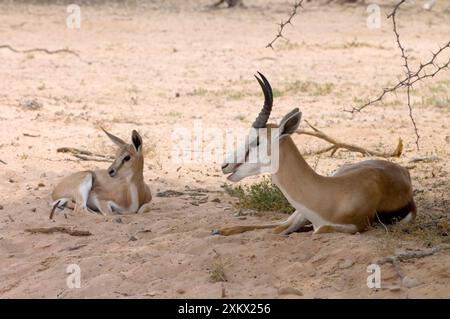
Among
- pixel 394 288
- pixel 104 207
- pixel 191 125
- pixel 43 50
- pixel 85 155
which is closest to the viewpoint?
pixel 394 288

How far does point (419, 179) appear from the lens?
840 cm

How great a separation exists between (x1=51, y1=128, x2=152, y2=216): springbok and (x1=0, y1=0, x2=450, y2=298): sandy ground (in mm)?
159

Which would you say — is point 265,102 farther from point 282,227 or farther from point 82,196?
point 82,196

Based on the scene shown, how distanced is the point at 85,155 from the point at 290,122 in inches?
155

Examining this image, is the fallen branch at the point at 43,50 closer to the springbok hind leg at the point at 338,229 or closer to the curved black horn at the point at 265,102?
the curved black horn at the point at 265,102

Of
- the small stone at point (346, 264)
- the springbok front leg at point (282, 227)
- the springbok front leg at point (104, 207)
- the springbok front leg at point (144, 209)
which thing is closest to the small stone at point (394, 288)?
the small stone at point (346, 264)

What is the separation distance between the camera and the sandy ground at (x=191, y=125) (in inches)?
220

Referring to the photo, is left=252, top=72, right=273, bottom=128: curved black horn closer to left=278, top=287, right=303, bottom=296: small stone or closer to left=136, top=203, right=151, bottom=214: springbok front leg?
left=278, top=287, right=303, bottom=296: small stone

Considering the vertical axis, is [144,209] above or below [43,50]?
below

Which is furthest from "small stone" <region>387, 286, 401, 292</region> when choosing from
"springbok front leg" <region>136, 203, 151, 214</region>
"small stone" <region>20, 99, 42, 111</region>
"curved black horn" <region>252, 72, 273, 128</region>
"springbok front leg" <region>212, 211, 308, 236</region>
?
"small stone" <region>20, 99, 42, 111</region>

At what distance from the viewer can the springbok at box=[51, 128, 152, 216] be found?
25.5ft

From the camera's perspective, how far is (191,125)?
11.0 m

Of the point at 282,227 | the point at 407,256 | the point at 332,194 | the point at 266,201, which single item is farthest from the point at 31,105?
the point at 407,256

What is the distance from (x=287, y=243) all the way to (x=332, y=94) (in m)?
6.89
